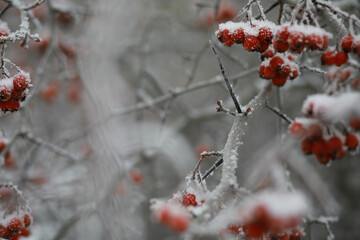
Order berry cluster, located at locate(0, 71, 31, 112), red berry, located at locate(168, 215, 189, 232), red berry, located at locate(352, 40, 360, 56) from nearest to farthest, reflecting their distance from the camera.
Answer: red berry, located at locate(168, 215, 189, 232), red berry, located at locate(352, 40, 360, 56), berry cluster, located at locate(0, 71, 31, 112)

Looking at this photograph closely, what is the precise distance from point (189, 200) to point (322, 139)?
0.62m

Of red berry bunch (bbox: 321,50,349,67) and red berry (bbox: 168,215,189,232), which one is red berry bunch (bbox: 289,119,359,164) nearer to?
red berry bunch (bbox: 321,50,349,67)

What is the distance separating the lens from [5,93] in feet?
5.60

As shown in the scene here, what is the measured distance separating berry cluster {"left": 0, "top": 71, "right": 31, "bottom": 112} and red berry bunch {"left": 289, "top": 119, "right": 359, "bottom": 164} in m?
1.26

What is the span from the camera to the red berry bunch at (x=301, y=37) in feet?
4.76

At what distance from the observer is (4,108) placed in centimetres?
179

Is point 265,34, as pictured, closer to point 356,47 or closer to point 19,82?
point 356,47

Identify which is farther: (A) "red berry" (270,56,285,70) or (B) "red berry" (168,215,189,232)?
(A) "red berry" (270,56,285,70)

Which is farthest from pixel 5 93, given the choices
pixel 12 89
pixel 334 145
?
pixel 334 145

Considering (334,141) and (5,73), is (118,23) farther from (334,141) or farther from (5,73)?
(334,141)

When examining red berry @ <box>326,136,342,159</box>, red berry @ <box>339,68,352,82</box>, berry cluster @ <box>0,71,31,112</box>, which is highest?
berry cluster @ <box>0,71,31,112</box>

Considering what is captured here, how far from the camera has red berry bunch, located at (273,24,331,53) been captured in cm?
145

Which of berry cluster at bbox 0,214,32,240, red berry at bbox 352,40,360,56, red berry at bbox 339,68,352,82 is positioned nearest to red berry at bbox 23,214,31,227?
berry cluster at bbox 0,214,32,240

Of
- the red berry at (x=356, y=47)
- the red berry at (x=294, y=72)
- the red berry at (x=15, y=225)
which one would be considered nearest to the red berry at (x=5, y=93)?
the red berry at (x=15, y=225)
